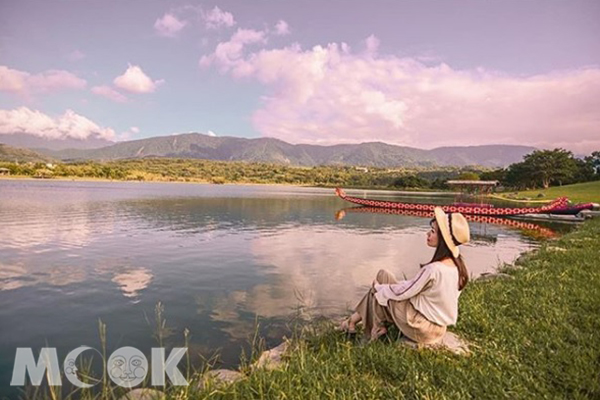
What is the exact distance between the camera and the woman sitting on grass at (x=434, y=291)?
16.6 feet

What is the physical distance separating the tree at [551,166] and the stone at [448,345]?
98577mm

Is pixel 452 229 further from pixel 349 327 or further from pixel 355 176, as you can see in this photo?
pixel 355 176

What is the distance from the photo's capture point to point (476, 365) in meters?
4.94

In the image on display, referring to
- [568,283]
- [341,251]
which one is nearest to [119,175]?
[341,251]

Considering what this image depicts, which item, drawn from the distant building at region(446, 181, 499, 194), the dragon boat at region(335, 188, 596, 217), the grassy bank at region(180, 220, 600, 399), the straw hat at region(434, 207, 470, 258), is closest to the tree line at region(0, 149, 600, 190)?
the distant building at region(446, 181, 499, 194)

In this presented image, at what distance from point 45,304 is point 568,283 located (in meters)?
13.6

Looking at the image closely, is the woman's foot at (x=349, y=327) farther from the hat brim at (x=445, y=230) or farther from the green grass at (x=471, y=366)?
the hat brim at (x=445, y=230)

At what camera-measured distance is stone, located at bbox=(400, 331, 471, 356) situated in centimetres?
538

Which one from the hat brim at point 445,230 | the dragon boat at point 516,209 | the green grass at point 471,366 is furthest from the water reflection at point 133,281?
the dragon boat at point 516,209

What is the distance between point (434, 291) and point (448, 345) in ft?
3.72

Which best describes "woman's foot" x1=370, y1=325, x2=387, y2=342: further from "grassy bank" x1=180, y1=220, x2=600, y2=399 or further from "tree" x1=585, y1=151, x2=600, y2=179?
"tree" x1=585, y1=151, x2=600, y2=179

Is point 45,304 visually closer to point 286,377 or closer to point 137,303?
point 137,303

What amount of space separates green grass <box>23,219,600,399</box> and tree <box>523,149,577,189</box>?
96006 mm

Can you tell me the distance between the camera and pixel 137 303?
10.2 meters
